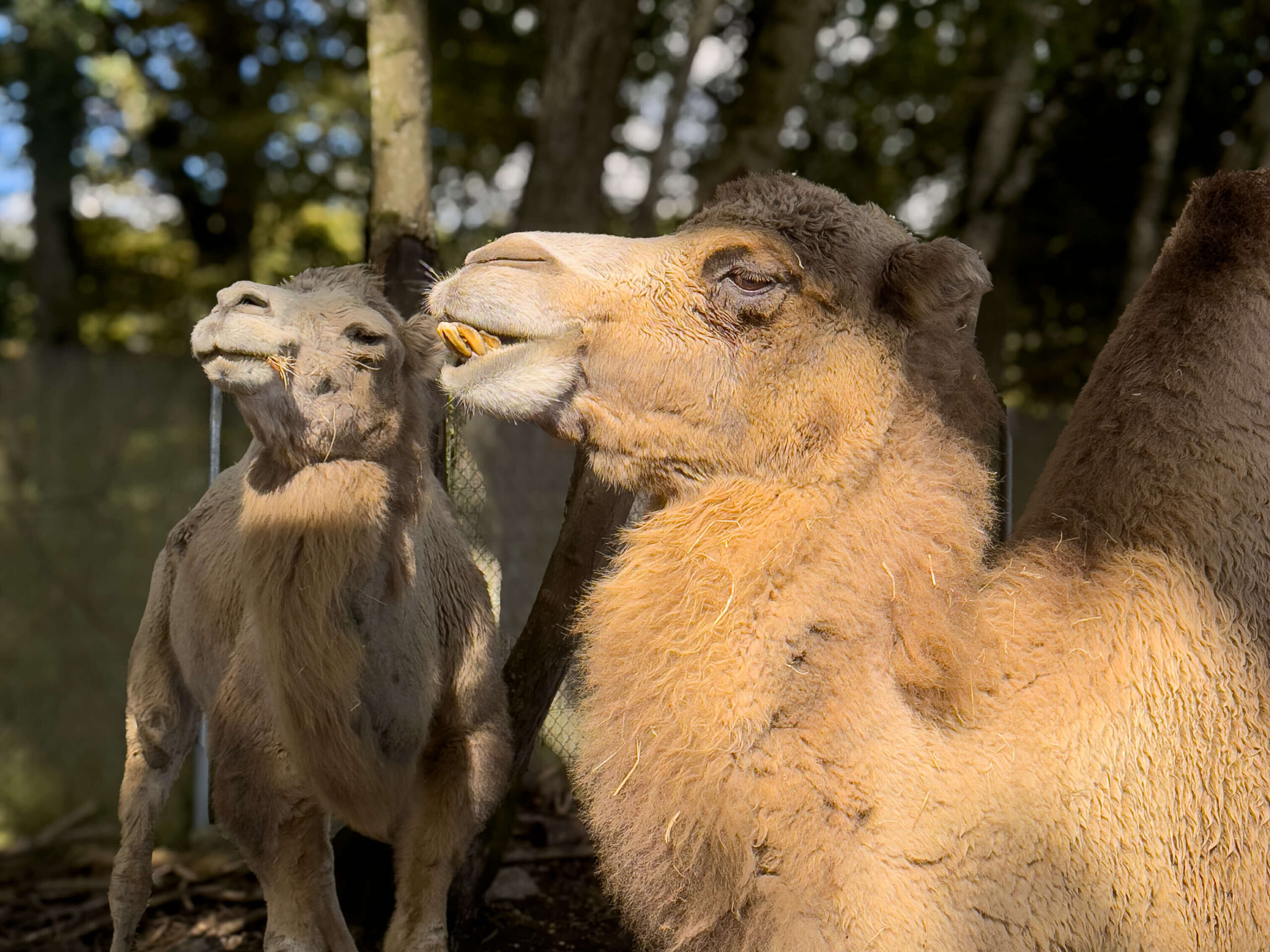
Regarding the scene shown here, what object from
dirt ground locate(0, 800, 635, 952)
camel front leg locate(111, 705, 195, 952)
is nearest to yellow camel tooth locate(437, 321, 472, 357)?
camel front leg locate(111, 705, 195, 952)

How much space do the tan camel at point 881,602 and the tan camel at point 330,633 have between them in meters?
0.83

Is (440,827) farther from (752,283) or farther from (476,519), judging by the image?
(752,283)

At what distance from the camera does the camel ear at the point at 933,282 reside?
2.43 metres

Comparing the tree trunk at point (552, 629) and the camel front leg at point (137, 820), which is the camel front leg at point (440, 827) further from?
the camel front leg at point (137, 820)

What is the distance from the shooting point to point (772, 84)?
7434 mm

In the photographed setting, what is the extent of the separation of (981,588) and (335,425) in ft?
5.87

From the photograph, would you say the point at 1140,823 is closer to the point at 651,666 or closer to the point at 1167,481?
the point at 1167,481

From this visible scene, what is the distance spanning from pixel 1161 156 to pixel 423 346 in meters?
8.69

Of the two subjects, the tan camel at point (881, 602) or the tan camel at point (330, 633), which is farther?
the tan camel at point (330, 633)

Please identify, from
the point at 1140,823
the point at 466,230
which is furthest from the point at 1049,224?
the point at 1140,823

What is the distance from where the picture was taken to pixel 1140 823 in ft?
7.48

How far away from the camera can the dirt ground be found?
4551 mm

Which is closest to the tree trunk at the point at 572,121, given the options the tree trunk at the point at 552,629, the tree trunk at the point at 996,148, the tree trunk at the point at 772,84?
the tree trunk at the point at 772,84

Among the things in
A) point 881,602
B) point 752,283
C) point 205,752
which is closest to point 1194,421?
point 881,602
